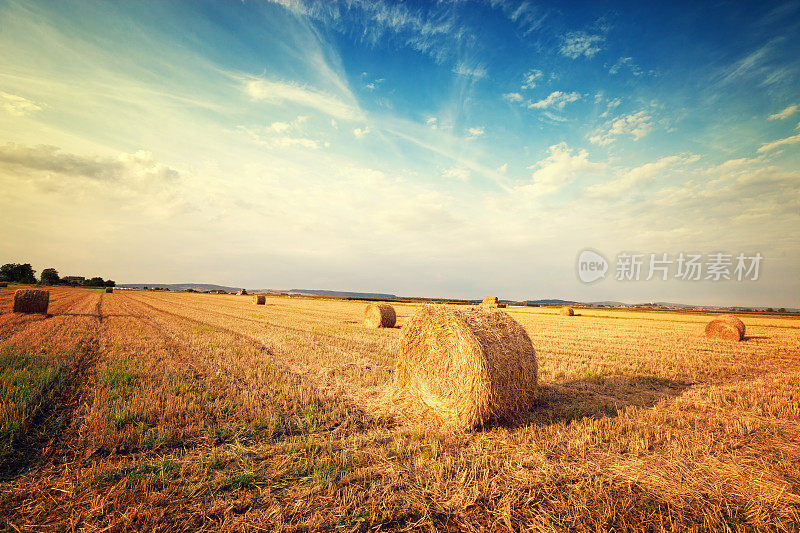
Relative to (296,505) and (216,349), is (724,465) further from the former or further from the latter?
(216,349)

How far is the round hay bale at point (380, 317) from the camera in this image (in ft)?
64.2

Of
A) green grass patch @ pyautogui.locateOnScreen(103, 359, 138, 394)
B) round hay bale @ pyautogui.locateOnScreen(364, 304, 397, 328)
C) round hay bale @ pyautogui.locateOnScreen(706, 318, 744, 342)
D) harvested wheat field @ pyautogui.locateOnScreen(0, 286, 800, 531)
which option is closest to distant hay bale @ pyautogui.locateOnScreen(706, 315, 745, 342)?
round hay bale @ pyautogui.locateOnScreen(706, 318, 744, 342)

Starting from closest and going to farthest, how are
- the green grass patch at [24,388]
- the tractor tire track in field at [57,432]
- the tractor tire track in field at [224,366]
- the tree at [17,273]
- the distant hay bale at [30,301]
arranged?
1. the tractor tire track in field at [57,432]
2. the green grass patch at [24,388]
3. the tractor tire track in field at [224,366]
4. the distant hay bale at [30,301]
5. the tree at [17,273]

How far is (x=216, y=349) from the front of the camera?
1097 centimetres

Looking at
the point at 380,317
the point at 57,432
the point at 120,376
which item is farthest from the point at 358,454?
the point at 380,317

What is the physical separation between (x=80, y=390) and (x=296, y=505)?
232 inches

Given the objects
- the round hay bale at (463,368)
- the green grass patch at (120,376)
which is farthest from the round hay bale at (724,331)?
the green grass patch at (120,376)

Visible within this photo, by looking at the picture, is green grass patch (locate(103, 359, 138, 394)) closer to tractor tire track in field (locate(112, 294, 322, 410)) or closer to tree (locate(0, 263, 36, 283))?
tractor tire track in field (locate(112, 294, 322, 410))

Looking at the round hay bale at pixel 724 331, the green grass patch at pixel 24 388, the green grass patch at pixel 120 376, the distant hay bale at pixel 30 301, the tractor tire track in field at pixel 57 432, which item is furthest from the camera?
the distant hay bale at pixel 30 301

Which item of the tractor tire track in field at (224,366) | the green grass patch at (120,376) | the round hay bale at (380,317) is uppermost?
the round hay bale at (380,317)

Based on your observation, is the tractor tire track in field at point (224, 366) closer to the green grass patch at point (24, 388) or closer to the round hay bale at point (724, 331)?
the green grass patch at point (24, 388)

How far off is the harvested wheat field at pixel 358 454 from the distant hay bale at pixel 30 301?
16.3 metres

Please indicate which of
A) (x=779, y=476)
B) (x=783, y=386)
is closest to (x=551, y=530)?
(x=779, y=476)

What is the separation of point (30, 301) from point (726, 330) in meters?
39.1
